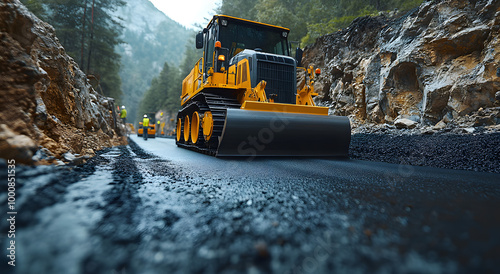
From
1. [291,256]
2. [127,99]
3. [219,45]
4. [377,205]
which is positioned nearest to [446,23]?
[219,45]

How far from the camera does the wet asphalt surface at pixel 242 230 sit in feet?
3.04

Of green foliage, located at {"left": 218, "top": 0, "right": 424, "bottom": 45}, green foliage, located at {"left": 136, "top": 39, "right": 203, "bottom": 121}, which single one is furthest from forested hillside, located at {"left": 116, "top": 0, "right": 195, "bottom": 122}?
green foliage, located at {"left": 218, "top": 0, "right": 424, "bottom": 45}

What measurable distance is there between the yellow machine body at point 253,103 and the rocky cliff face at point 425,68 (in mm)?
4009

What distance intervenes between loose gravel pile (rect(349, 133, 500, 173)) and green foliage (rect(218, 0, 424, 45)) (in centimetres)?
949

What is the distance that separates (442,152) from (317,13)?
16.8m

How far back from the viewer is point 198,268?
0.92 m

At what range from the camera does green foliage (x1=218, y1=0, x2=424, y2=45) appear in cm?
1512

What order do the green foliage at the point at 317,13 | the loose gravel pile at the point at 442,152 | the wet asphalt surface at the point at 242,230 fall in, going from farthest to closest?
the green foliage at the point at 317,13
the loose gravel pile at the point at 442,152
the wet asphalt surface at the point at 242,230

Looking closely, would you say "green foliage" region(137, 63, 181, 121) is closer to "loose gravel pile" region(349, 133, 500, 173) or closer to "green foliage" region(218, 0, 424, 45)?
"green foliage" region(218, 0, 424, 45)

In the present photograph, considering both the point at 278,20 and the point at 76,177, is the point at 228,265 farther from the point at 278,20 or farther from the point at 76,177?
the point at 278,20

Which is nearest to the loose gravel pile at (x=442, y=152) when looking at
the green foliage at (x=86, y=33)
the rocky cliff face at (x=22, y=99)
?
the rocky cliff face at (x=22, y=99)

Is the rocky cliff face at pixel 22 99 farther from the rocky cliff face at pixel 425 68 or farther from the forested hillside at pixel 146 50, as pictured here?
the forested hillside at pixel 146 50

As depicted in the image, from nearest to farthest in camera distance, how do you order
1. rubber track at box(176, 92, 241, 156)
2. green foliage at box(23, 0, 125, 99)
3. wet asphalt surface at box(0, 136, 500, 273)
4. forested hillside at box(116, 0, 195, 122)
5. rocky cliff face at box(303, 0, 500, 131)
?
wet asphalt surface at box(0, 136, 500, 273) < rubber track at box(176, 92, 241, 156) < rocky cliff face at box(303, 0, 500, 131) < green foliage at box(23, 0, 125, 99) < forested hillside at box(116, 0, 195, 122)

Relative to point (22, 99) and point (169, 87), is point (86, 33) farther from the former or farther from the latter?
point (169, 87)
